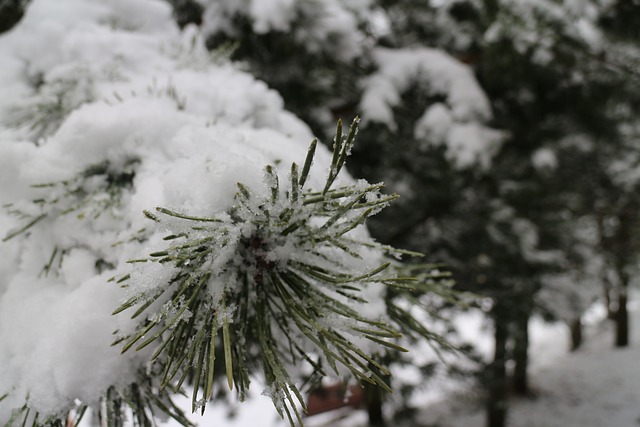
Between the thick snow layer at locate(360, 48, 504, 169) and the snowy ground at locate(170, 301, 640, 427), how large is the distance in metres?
5.12

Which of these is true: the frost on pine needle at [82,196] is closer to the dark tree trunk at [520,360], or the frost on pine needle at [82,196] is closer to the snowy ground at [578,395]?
the dark tree trunk at [520,360]

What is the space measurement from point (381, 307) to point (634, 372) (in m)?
12.9

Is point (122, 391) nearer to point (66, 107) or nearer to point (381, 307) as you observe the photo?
point (381, 307)

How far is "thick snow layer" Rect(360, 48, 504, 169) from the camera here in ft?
9.27

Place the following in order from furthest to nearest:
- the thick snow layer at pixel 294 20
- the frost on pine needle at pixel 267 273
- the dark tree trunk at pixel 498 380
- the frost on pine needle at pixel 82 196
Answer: the dark tree trunk at pixel 498 380, the thick snow layer at pixel 294 20, the frost on pine needle at pixel 82 196, the frost on pine needle at pixel 267 273

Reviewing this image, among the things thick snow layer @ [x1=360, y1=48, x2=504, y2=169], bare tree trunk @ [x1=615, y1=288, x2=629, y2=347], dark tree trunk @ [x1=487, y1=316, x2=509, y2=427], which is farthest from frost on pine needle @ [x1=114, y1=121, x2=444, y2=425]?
bare tree trunk @ [x1=615, y1=288, x2=629, y2=347]

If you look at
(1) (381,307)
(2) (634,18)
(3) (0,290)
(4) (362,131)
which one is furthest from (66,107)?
(2) (634,18)

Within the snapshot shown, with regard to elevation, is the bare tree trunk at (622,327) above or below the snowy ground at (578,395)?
above

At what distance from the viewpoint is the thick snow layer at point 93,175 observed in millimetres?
756

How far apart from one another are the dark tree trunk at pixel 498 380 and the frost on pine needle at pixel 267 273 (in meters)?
4.51

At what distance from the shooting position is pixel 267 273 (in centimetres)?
77

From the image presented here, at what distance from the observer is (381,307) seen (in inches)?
38.0

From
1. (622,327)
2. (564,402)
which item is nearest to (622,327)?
(622,327)

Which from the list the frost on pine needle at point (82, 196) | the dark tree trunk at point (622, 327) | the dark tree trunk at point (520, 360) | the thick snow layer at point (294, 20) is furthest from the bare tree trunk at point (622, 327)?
the frost on pine needle at point (82, 196)
